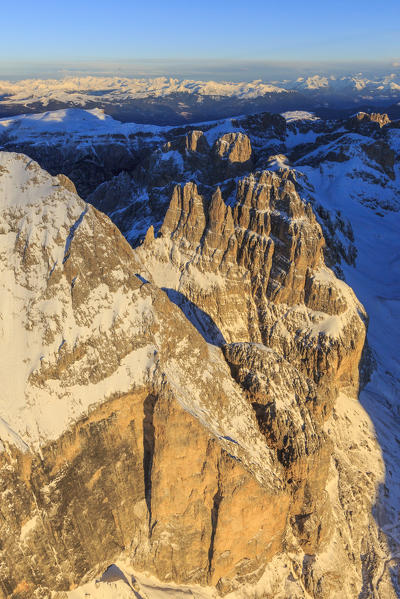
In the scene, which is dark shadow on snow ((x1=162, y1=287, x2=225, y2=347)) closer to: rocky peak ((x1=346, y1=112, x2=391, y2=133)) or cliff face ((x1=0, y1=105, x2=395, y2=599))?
cliff face ((x1=0, y1=105, x2=395, y2=599))

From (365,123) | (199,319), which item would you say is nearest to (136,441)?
(199,319)

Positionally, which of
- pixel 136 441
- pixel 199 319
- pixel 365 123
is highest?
pixel 365 123

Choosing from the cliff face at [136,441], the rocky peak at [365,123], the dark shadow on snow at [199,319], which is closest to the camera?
the cliff face at [136,441]

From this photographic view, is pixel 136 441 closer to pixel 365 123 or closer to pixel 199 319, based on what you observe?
pixel 199 319

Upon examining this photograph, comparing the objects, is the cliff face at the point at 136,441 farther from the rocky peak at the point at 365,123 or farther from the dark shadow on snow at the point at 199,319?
the rocky peak at the point at 365,123

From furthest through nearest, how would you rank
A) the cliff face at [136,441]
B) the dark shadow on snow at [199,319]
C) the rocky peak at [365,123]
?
the rocky peak at [365,123] < the dark shadow on snow at [199,319] < the cliff face at [136,441]

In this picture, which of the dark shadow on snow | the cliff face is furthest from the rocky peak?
the cliff face

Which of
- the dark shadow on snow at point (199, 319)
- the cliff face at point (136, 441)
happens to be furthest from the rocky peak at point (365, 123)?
the cliff face at point (136, 441)

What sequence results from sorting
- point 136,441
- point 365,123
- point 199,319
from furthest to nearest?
point 365,123, point 199,319, point 136,441

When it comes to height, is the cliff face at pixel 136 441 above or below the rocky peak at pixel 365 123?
below
